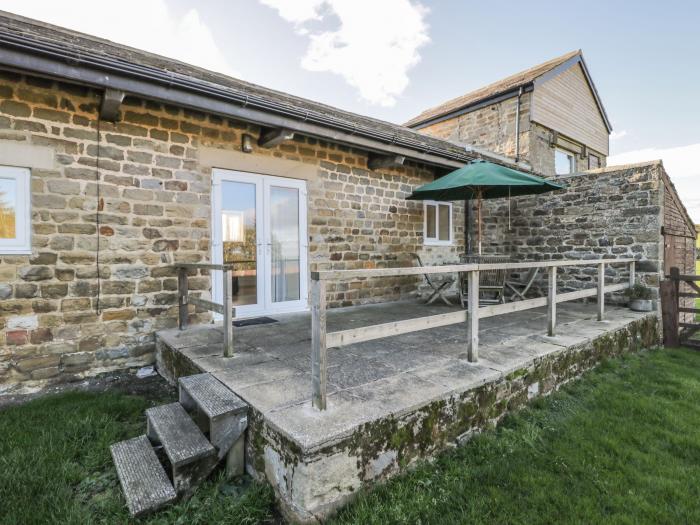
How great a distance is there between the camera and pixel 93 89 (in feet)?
12.2

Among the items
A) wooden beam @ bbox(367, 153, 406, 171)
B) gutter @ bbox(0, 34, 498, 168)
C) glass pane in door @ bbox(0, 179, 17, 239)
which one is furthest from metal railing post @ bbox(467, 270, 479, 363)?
glass pane in door @ bbox(0, 179, 17, 239)

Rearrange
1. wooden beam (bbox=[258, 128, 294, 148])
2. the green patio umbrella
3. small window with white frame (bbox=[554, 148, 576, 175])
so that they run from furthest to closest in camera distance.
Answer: small window with white frame (bbox=[554, 148, 576, 175]), the green patio umbrella, wooden beam (bbox=[258, 128, 294, 148])

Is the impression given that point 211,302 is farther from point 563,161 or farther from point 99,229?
point 563,161

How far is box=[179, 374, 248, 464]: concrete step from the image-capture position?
2162 millimetres

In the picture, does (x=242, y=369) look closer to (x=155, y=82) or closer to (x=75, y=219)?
(x=75, y=219)

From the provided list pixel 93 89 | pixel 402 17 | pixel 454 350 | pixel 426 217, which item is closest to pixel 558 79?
pixel 402 17

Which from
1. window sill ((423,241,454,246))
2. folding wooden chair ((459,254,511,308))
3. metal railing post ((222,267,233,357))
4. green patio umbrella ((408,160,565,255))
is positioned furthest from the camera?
window sill ((423,241,454,246))

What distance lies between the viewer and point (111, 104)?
360cm

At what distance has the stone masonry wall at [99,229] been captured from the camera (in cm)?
345

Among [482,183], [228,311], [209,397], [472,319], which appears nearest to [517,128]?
[482,183]

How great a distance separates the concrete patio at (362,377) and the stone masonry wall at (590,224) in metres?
2.12

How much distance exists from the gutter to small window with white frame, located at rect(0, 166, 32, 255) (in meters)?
1.01

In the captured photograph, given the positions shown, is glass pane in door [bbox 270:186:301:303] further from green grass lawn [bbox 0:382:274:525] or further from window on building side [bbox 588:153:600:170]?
window on building side [bbox 588:153:600:170]

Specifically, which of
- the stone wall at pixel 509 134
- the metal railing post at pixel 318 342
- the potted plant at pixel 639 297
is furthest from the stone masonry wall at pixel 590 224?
the metal railing post at pixel 318 342
